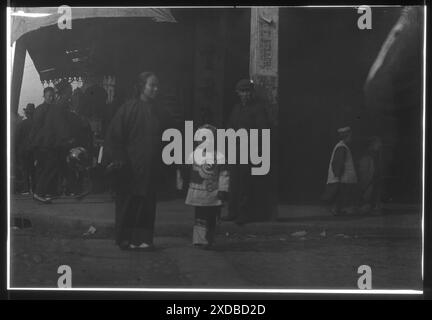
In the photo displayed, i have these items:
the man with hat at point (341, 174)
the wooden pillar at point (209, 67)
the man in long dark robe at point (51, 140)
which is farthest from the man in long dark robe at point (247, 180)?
the man in long dark robe at point (51, 140)

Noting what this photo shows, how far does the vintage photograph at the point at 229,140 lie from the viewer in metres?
4.04

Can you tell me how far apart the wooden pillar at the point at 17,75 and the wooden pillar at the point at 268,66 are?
4.80 feet

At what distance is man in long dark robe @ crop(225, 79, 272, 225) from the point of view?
405 cm

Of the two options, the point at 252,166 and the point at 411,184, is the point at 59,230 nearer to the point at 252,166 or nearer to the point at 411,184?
the point at 252,166

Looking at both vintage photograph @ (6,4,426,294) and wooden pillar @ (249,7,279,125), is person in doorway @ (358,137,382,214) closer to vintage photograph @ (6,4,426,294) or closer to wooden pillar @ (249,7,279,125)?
vintage photograph @ (6,4,426,294)

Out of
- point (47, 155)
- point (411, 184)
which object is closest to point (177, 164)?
point (47, 155)

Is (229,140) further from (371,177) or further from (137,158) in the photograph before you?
(371,177)

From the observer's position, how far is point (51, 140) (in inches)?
164

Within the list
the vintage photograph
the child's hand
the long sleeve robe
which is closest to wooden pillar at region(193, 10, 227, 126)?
the vintage photograph

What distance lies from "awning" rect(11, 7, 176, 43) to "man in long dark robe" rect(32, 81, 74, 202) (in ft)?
1.33

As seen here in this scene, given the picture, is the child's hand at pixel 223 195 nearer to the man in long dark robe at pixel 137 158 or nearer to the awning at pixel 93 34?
the man in long dark robe at pixel 137 158

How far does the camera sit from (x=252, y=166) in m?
4.06

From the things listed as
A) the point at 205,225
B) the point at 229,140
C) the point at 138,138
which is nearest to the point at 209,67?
the point at 229,140

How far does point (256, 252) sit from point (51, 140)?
1.51m
